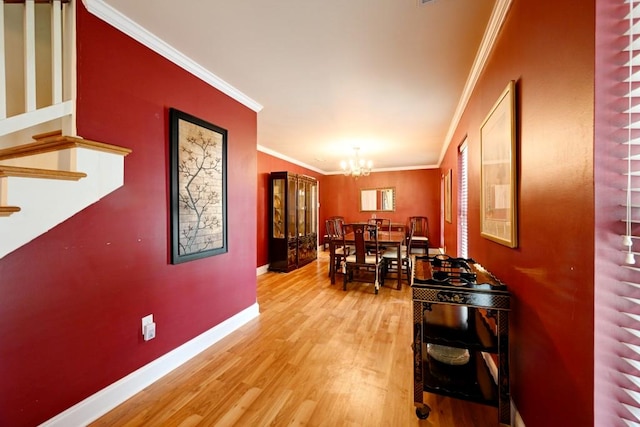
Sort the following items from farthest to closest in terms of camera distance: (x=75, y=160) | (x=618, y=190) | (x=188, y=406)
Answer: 1. (x=188, y=406)
2. (x=75, y=160)
3. (x=618, y=190)

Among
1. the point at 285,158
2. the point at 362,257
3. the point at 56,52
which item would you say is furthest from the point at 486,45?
the point at 285,158

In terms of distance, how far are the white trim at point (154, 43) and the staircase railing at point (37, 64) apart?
0.22 m

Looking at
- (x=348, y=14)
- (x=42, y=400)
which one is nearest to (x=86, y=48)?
(x=348, y=14)

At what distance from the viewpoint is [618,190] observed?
2.45ft

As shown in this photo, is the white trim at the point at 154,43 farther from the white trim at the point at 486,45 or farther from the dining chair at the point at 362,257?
the dining chair at the point at 362,257

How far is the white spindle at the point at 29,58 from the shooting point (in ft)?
4.00

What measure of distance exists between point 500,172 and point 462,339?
104 centimetres

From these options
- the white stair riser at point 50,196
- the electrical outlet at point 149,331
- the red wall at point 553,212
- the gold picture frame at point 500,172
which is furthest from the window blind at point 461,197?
the white stair riser at point 50,196

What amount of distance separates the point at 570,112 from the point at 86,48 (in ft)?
7.92

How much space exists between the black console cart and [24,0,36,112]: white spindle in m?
2.22

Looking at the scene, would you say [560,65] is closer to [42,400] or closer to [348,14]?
[348,14]

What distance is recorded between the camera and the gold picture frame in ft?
4.56

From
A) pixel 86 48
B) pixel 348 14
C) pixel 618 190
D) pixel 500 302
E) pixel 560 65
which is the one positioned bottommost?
pixel 500 302

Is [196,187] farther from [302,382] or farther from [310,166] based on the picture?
[310,166]
